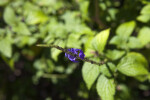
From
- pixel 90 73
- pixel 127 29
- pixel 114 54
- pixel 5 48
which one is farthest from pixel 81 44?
pixel 5 48

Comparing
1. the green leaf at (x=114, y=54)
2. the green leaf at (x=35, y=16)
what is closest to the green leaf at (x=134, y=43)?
the green leaf at (x=114, y=54)

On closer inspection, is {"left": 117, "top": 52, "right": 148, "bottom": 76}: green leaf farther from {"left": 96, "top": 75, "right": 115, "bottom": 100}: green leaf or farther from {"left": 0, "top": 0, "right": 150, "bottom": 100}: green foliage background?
{"left": 96, "top": 75, "right": 115, "bottom": 100}: green leaf

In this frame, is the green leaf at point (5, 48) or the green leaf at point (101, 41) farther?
the green leaf at point (5, 48)

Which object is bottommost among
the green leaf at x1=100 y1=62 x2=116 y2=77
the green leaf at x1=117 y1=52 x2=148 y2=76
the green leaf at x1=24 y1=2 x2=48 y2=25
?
the green leaf at x1=117 y1=52 x2=148 y2=76

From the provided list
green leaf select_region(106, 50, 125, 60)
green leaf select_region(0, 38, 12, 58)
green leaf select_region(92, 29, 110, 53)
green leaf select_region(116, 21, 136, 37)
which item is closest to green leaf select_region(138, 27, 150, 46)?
green leaf select_region(116, 21, 136, 37)

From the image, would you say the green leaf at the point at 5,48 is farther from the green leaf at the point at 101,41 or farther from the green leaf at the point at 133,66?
the green leaf at the point at 133,66

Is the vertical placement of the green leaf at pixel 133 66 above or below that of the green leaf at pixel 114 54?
above

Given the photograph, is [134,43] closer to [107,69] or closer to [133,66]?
[133,66]
